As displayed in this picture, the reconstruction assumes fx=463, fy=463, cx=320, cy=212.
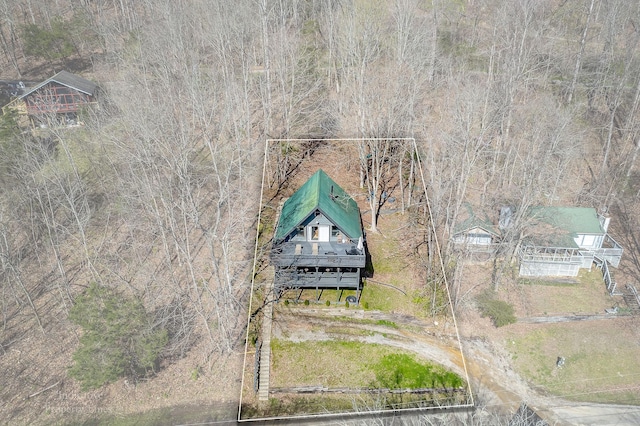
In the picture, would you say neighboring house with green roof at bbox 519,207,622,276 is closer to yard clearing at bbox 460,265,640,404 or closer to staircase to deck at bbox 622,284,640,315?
yard clearing at bbox 460,265,640,404

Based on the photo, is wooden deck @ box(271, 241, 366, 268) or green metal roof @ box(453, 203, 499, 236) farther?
green metal roof @ box(453, 203, 499, 236)

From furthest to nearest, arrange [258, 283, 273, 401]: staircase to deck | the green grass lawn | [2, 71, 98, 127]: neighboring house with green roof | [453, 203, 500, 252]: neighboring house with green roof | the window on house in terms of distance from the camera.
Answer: [2, 71, 98, 127]: neighboring house with green roof < [453, 203, 500, 252]: neighboring house with green roof < the window on house < the green grass lawn < [258, 283, 273, 401]: staircase to deck

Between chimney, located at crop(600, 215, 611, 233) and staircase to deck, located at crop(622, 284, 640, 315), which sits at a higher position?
chimney, located at crop(600, 215, 611, 233)

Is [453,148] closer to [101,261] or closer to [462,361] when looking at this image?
[462,361]

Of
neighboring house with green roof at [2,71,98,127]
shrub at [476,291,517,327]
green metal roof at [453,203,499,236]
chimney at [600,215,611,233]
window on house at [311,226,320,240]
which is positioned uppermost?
neighboring house with green roof at [2,71,98,127]

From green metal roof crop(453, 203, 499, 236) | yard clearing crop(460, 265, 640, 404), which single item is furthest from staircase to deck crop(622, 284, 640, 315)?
green metal roof crop(453, 203, 499, 236)

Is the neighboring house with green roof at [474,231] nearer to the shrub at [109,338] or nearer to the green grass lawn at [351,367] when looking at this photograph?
the green grass lawn at [351,367]

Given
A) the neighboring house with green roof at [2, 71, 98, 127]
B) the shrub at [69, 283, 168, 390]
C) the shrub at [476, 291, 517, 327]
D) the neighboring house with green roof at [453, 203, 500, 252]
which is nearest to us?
the shrub at [69, 283, 168, 390]
